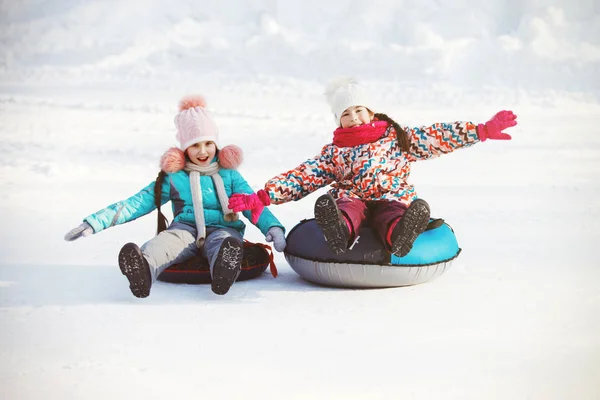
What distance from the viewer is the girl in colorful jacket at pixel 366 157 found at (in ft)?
12.6

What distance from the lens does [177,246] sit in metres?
3.79

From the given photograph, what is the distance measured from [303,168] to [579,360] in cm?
166

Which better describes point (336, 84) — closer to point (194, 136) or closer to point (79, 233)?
point (194, 136)

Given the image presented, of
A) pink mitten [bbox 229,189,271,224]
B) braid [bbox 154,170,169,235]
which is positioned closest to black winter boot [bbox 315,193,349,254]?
pink mitten [bbox 229,189,271,224]

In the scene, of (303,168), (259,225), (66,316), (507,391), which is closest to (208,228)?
(259,225)

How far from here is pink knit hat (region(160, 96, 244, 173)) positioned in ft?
13.1

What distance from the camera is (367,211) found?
3822 millimetres

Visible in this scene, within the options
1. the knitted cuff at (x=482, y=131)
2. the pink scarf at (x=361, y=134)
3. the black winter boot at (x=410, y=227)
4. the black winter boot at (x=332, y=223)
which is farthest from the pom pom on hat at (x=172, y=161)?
the knitted cuff at (x=482, y=131)

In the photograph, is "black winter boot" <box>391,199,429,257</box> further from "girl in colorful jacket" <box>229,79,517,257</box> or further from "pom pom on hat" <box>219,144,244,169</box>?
"pom pom on hat" <box>219,144,244,169</box>

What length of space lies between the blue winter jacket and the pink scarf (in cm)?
51

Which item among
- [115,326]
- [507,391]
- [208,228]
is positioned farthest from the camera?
[208,228]

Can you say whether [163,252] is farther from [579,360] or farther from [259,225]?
[579,360]

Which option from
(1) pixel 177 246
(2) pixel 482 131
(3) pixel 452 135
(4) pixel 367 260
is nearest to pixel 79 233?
(1) pixel 177 246

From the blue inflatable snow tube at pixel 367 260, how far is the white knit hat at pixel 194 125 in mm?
648
